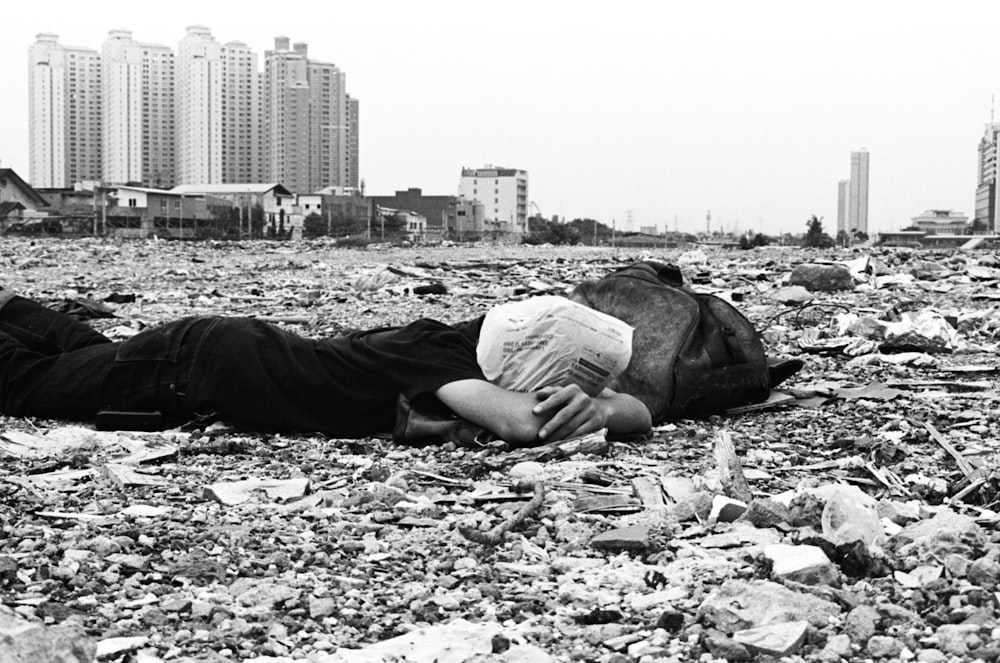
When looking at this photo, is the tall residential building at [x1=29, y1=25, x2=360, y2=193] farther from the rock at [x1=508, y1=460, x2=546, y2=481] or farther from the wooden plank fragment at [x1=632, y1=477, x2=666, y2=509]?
the wooden plank fragment at [x1=632, y1=477, x2=666, y2=509]

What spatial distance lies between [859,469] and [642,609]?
4.46 feet

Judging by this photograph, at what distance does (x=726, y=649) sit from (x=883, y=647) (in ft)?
0.83

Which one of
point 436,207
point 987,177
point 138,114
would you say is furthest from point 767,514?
point 138,114

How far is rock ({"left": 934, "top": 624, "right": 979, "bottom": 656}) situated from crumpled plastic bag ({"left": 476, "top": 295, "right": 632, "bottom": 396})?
1845 mm

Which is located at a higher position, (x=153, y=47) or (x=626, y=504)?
(x=153, y=47)

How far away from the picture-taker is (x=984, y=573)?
2.08 meters

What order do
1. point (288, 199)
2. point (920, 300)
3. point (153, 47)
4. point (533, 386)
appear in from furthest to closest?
point (153, 47)
point (288, 199)
point (920, 300)
point (533, 386)

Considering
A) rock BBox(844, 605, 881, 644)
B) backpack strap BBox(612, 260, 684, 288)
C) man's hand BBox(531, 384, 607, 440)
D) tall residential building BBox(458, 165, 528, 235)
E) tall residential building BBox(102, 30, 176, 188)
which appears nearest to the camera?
rock BBox(844, 605, 881, 644)

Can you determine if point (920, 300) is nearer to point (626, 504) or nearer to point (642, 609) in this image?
point (626, 504)

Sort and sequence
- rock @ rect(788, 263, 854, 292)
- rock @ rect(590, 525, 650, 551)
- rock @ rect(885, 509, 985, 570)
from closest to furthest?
rock @ rect(885, 509, 985, 570) → rock @ rect(590, 525, 650, 551) → rock @ rect(788, 263, 854, 292)

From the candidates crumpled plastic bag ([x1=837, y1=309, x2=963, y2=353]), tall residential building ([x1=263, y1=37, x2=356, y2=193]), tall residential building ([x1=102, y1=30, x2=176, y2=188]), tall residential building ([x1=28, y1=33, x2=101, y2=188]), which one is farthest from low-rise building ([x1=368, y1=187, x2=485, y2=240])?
crumpled plastic bag ([x1=837, y1=309, x2=963, y2=353])

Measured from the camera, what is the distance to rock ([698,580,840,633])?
1.92 metres

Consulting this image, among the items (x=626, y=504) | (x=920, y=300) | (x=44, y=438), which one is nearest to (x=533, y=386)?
(x=626, y=504)

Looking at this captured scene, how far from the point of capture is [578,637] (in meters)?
1.93
